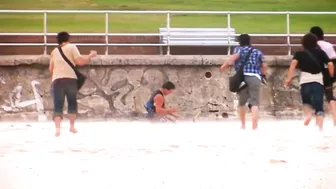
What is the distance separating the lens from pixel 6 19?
22.4 metres

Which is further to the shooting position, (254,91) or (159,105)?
(159,105)

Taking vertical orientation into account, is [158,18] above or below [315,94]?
above

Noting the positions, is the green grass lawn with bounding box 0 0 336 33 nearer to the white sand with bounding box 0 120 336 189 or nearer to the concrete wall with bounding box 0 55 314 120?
the concrete wall with bounding box 0 55 314 120

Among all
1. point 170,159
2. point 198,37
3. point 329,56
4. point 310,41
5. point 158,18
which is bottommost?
point 170,159

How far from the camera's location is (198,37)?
67.4ft

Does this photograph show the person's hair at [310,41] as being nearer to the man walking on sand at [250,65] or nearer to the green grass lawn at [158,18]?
the man walking on sand at [250,65]

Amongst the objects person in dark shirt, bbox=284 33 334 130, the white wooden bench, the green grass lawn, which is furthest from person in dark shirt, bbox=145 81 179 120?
the green grass lawn

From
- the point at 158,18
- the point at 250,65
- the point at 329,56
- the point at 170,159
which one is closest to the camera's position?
the point at 170,159

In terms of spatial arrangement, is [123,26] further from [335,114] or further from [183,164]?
[183,164]

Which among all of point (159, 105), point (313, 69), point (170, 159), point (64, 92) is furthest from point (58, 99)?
point (313, 69)

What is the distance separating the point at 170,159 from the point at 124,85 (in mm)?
7867

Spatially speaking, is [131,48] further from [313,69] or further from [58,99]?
[313,69]

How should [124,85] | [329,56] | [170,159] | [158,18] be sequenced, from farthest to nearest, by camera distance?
[158,18] < [124,85] < [329,56] < [170,159]

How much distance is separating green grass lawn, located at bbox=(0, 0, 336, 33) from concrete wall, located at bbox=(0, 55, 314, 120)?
8.32 feet
